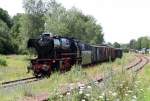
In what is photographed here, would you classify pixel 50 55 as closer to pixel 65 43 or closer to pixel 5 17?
pixel 65 43

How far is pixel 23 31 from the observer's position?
89188 mm

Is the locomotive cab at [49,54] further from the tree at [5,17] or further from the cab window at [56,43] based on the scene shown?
the tree at [5,17]

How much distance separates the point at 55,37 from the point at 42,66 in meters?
2.15

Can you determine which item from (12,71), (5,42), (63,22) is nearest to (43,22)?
(63,22)

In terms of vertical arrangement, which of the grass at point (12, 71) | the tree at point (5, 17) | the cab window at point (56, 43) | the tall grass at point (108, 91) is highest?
the tree at point (5, 17)

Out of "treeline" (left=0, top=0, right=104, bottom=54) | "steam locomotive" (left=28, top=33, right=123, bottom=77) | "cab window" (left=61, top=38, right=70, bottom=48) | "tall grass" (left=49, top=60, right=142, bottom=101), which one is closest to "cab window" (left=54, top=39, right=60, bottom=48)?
"steam locomotive" (left=28, top=33, right=123, bottom=77)

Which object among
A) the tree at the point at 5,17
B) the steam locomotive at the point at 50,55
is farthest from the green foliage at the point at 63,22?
the steam locomotive at the point at 50,55

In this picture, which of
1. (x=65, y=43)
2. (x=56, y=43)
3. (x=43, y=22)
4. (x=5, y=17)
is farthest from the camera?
(x=5, y=17)

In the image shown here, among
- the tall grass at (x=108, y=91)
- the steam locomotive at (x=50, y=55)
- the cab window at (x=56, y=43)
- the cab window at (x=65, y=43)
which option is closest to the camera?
the tall grass at (x=108, y=91)

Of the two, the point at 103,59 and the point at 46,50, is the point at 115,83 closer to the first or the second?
the point at 46,50

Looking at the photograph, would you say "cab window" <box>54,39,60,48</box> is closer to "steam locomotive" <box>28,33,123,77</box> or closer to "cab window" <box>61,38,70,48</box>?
"steam locomotive" <box>28,33,123,77</box>

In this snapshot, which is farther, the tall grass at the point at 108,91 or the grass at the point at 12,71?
the grass at the point at 12,71

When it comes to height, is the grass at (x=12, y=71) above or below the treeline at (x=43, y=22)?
below

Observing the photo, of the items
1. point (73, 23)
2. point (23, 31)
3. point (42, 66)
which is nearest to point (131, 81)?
point (42, 66)
